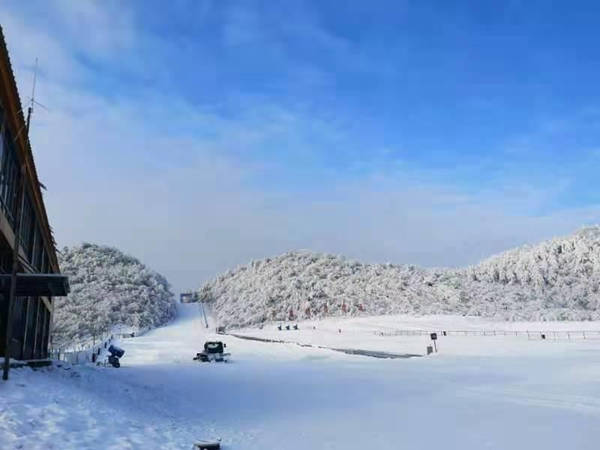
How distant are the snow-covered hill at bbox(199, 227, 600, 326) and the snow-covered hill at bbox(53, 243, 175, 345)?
1148 centimetres

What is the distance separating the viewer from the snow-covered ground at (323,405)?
1035cm

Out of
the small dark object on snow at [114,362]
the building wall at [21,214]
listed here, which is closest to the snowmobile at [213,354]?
the small dark object on snow at [114,362]

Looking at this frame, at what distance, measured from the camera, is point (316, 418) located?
14000 mm

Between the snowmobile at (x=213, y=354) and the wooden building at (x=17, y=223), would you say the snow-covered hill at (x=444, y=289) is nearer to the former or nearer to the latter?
the snowmobile at (x=213, y=354)

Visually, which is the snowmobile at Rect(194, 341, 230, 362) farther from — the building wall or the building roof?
the building roof

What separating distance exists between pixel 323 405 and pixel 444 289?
203 feet

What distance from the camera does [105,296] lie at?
76875 millimetres

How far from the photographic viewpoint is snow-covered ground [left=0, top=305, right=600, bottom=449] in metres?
10.4

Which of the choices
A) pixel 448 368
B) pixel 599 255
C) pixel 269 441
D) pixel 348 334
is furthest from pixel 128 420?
pixel 599 255

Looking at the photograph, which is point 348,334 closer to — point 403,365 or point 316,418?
point 403,365

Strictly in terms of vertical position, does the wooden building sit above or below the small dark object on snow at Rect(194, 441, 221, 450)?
above

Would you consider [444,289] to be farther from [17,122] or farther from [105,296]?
[17,122]

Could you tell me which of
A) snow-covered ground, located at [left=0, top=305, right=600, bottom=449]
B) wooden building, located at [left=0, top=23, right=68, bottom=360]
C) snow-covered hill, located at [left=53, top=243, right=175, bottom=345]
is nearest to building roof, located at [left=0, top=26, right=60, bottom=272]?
wooden building, located at [left=0, top=23, right=68, bottom=360]

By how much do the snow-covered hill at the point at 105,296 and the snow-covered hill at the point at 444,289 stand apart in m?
11.5
